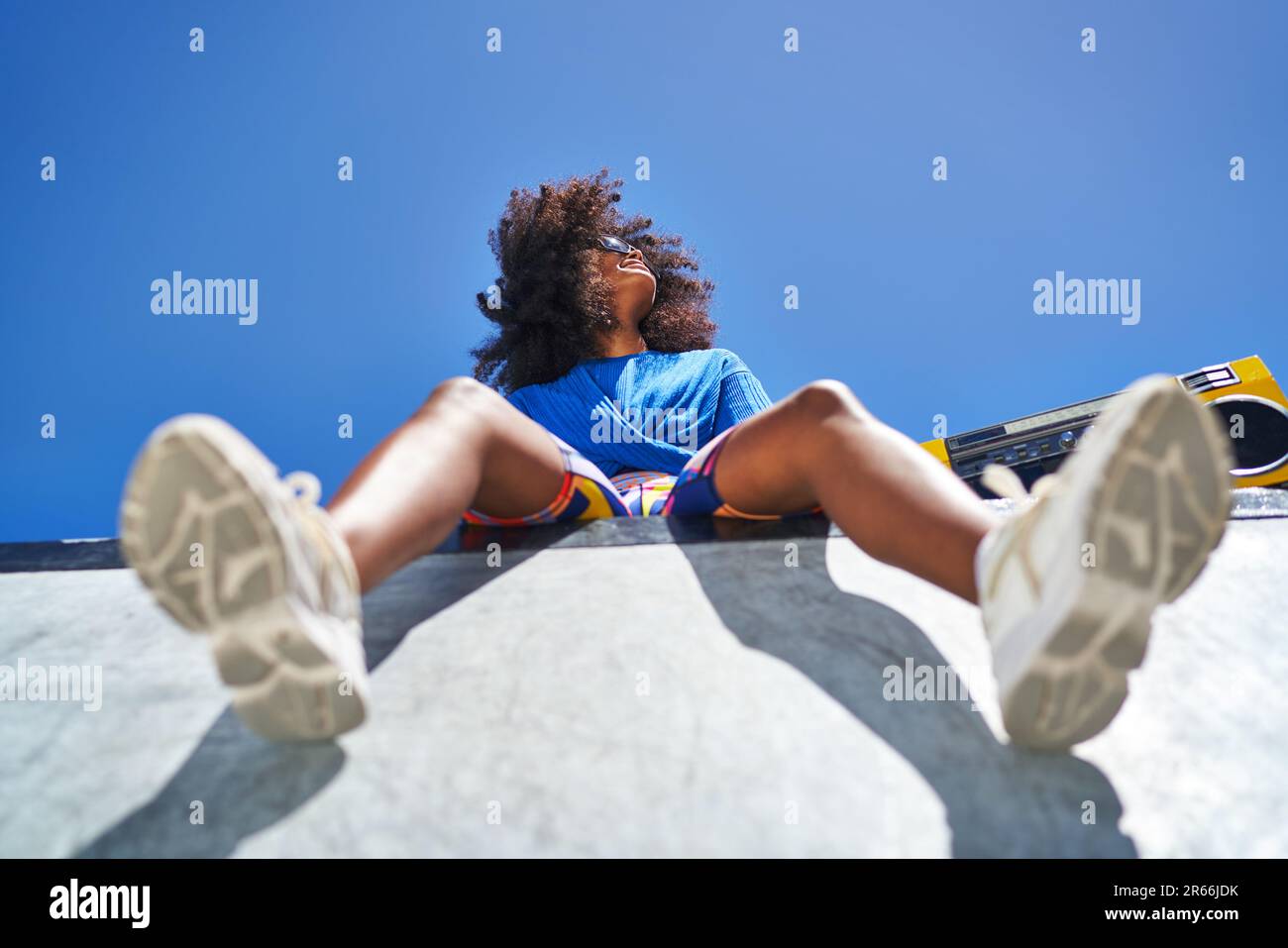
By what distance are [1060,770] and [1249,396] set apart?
185 cm

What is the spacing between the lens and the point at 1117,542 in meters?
0.51

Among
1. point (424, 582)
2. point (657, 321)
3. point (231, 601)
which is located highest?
point (657, 321)

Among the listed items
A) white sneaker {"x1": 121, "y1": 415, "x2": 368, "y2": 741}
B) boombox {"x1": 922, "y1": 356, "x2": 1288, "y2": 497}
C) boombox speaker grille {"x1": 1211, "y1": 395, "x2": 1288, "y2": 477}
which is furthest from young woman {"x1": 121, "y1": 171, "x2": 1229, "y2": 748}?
boombox speaker grille {"x1": 1211, "y1": 395, "x2": 1288, "y2": 477}

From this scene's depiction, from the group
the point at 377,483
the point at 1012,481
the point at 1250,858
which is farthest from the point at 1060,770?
the point at 377,483

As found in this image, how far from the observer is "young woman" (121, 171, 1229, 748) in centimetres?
51

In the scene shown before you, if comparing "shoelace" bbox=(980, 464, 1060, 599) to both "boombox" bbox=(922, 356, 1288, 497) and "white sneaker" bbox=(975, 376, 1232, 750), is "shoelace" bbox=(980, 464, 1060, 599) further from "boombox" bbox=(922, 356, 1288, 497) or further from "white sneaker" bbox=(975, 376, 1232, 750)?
"boombox" bbox=(922, 356, 1288, 497)

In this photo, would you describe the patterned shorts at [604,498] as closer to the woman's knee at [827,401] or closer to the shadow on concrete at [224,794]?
the woman's knee at [827,401]

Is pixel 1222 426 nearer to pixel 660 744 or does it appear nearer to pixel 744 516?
pixel 744 516

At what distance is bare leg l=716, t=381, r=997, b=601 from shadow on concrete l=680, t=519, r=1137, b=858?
0.28ft

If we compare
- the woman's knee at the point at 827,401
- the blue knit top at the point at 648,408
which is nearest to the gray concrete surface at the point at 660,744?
the woman's knee at the point at 827,401

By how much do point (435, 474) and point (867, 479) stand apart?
43 centimetres

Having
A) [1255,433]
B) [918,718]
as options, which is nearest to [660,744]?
→ [918,718]
